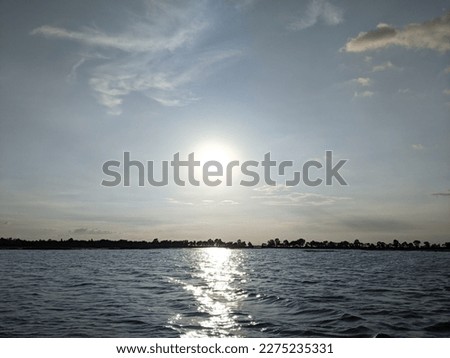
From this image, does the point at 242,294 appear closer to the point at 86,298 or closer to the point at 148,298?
the point at 148,298

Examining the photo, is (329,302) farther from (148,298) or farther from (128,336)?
(128,336)

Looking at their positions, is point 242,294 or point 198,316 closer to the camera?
point 198,316

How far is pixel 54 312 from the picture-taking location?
21391mm

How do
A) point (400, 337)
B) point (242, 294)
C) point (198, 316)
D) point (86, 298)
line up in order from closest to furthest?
point (400, 337) → point (198, 316) → point (86, 298) → point (242, 294)

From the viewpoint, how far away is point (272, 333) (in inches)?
671
